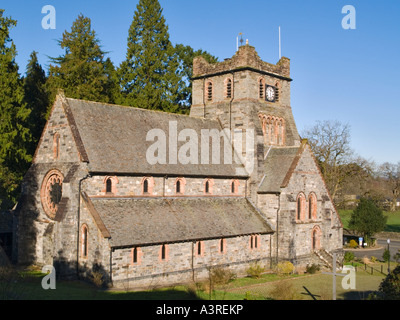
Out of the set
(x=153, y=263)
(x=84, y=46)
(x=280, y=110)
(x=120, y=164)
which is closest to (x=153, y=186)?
(x=120, y=164)

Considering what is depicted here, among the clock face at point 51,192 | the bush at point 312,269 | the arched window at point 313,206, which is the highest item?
the clock face at point 51,192

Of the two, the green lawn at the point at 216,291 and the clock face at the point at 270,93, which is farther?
the clock face at the point at 270,93

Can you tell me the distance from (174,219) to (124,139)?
6359mm

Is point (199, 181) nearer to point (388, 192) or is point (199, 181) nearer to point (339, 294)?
point (339, 294)

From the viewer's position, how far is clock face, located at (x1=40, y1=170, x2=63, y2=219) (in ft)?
101

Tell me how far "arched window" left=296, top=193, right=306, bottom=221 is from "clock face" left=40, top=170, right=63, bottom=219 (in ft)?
59.1

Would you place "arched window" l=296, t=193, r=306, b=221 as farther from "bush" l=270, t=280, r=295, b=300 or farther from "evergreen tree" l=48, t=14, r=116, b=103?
"evergreen tree" l=48, t=14, r=116, b=103

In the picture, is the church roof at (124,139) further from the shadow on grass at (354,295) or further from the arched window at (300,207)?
the shadow on grass at (354,295)

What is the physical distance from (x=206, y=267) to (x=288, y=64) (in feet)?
70.5

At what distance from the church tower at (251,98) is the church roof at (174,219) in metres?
3.24

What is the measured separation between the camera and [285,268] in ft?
110

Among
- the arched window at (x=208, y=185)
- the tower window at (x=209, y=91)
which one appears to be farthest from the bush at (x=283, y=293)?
the tower window at (x=209, y=91)

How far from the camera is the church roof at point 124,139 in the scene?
96.0ft

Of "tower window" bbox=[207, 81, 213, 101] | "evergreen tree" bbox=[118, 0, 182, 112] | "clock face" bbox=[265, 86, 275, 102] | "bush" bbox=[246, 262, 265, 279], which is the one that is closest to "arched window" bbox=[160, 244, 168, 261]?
"bush" bbox=[246, 262, 265, 279]
